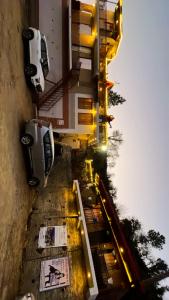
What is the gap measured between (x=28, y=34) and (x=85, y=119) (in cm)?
820

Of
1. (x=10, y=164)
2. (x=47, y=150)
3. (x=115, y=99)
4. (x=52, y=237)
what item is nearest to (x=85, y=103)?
(x=47, y=150)

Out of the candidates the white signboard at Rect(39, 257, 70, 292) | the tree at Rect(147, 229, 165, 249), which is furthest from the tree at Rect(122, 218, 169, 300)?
the white signboard at Rect(39, 257, 70, 292)

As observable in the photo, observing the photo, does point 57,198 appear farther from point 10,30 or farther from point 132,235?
point 132,235

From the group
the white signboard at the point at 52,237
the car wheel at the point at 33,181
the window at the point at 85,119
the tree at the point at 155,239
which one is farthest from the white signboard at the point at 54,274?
the tree at the point at 155,239

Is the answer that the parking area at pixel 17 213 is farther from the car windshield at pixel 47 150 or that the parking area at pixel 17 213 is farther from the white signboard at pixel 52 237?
the car windshield at pixel 47 150

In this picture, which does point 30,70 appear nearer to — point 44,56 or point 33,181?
point 44,56

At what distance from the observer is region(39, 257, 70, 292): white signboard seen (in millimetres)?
8420

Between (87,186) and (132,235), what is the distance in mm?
8550

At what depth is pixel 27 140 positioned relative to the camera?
9805 millimetres

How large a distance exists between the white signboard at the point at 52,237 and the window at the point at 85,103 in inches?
403

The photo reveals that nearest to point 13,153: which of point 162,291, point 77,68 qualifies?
point 77,68

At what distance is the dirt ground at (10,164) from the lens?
675 centimetres

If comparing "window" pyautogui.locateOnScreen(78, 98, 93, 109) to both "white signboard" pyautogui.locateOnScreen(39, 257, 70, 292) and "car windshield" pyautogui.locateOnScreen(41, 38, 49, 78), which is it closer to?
"car windshield" pyautogui.locateOnScreen(41, 38, 49, 78)

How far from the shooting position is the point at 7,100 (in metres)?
7.79
